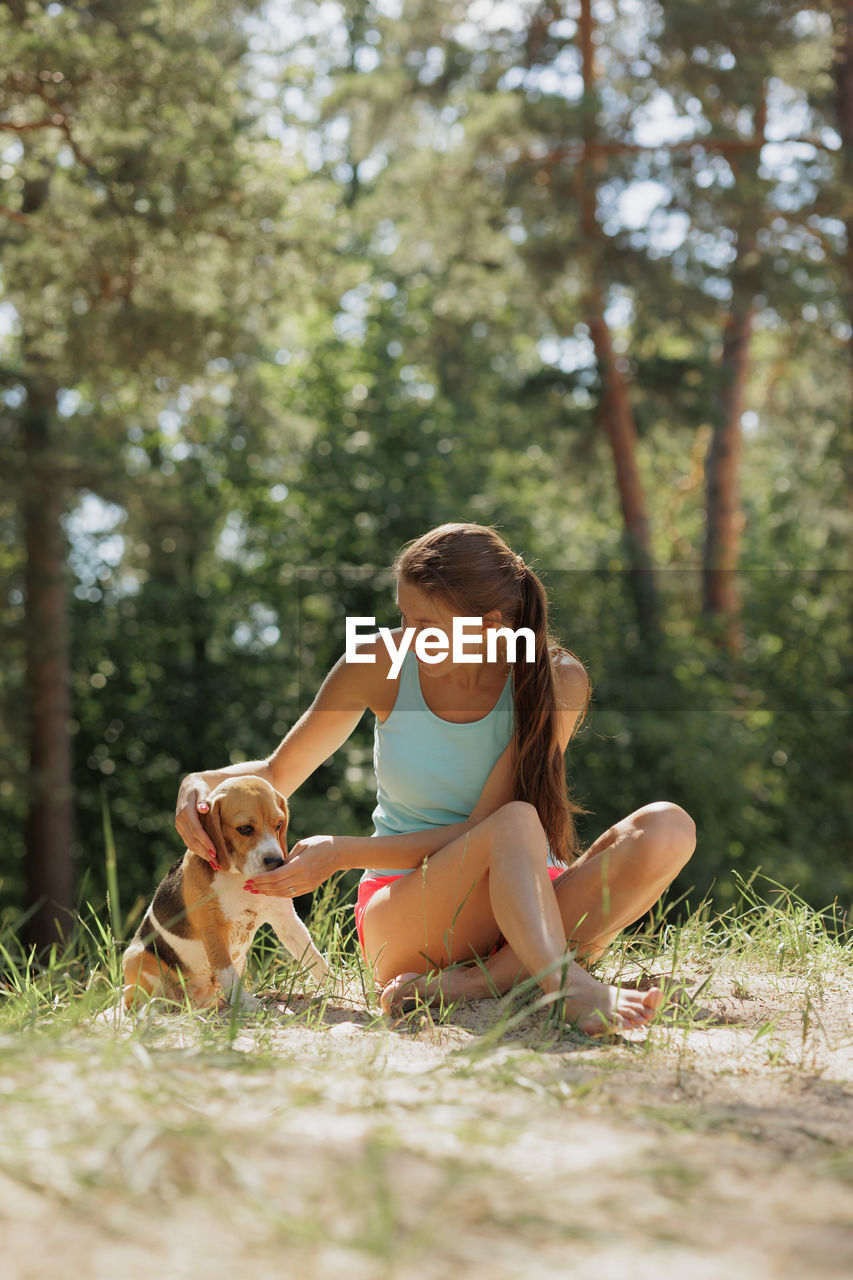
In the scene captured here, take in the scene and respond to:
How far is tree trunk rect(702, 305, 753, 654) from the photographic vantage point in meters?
13.6

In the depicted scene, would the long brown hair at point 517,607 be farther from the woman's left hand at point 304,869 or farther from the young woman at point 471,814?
the woman's left hand at point 304,869

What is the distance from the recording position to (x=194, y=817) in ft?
10.2

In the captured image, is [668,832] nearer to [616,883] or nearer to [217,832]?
[616,883]

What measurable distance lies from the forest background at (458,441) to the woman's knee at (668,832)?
682 centimetres

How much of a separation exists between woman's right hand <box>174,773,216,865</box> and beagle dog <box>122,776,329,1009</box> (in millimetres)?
28

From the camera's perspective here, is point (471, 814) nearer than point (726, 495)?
Yes

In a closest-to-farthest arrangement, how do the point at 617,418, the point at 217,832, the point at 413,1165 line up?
the point at 413,1165
the point at 217,832
the point at 617,418

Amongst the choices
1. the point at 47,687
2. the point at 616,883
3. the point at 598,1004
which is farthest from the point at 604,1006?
the point at 47,687

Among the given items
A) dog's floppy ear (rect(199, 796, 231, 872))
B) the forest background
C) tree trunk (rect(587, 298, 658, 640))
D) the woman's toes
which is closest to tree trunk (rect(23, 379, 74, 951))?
the forest background

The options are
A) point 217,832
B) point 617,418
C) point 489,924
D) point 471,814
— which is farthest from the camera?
point 617,418

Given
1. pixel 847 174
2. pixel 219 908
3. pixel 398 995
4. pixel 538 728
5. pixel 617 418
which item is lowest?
pixel 398 995

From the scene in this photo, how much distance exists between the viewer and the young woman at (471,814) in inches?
116

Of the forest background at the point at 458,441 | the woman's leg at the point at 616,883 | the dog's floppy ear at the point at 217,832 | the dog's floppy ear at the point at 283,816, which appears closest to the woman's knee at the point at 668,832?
the woman's leg at the point at 616,883

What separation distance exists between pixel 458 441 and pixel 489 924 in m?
10.4
